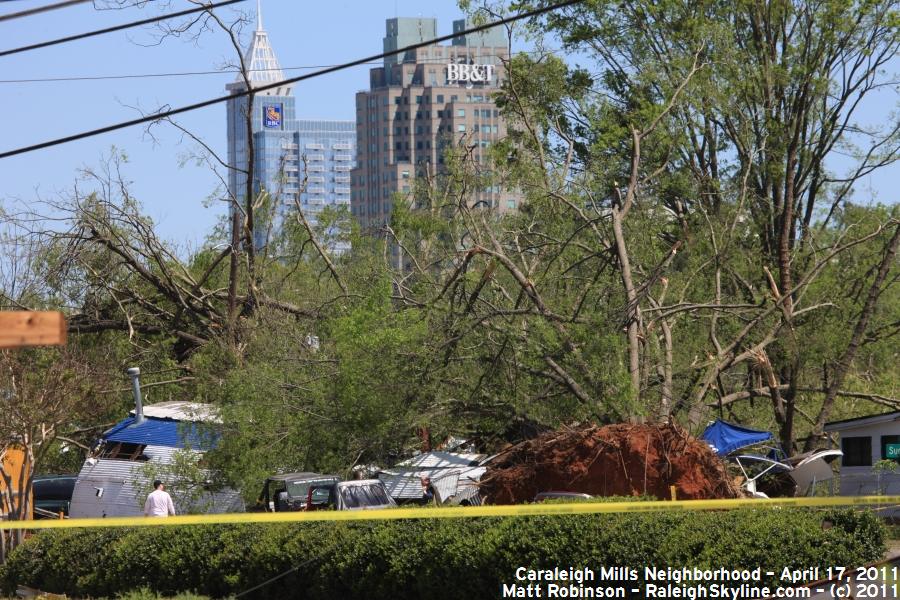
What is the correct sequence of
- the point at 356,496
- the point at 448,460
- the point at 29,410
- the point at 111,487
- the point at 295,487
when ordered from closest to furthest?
the point at 29,410
the point at 356,496
the point at 295,487
the point at 448,460
the point at 111,487

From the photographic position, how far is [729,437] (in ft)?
76.2

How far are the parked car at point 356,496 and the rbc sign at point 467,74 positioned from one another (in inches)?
6772

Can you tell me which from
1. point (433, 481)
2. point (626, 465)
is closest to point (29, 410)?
point (433, 481)

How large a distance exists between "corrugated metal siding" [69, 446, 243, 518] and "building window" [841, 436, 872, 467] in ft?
44.4

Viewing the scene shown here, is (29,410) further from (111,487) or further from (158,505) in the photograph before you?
(111,487)

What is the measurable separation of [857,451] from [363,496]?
10665 mm

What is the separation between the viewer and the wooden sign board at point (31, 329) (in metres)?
6.78

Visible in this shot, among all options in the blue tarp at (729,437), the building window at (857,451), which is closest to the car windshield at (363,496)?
the blue tarp at (729,437)

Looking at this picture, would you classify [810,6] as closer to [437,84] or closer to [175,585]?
[175,585]

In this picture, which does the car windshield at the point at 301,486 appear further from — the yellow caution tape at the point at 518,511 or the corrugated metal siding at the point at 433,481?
the yellow caution tape at the point at 518,511

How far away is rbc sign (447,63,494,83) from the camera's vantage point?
188 metres

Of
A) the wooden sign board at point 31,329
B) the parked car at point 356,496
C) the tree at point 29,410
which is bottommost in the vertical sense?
the parked car at point 356,496

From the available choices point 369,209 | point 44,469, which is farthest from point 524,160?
point 369,209

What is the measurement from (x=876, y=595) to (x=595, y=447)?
324 inches
